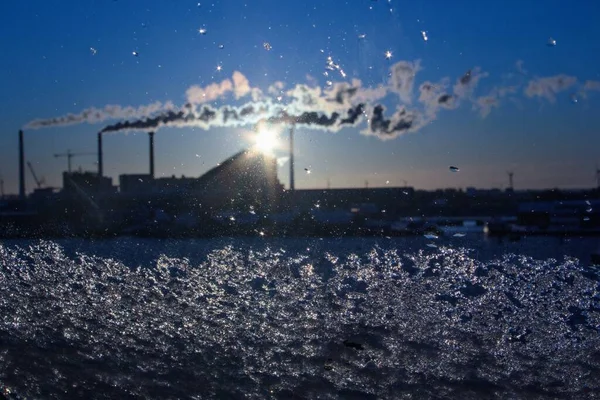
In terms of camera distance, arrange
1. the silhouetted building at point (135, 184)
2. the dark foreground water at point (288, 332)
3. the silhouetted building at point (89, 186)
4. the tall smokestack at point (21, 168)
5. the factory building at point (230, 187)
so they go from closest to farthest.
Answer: the dark foreground water at point (288, 332), the factory building at point (230, 187), the silhouetted building at point (135, 184), the silhouetted building at point (89, 186), the tall smokestack at point (21, 168)

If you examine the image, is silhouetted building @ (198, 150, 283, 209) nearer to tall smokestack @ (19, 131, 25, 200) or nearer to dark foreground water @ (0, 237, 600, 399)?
dark foreground water @ (0, 237, 600, 399)

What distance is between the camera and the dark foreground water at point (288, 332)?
817 centimetres

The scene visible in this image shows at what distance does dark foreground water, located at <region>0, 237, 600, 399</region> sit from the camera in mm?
8172

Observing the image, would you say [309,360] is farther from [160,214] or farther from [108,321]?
[160,214]

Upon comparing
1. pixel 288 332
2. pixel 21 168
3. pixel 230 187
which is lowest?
pixel 288 332

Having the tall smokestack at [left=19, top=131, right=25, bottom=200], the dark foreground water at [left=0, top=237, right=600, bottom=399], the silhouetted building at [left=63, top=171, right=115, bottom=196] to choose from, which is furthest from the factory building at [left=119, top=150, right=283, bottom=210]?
the tall smokestack at [left=19, top=131, right=25, bottom=200]

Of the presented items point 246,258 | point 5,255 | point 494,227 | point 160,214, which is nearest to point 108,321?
point 246,258

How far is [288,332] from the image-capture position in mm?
10969

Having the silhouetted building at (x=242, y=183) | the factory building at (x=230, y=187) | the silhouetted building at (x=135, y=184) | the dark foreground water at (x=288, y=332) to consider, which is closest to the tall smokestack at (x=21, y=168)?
the silhouetted building at (x=135, y=184)

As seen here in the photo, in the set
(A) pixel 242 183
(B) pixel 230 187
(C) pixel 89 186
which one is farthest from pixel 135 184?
(A) pixel 242 183

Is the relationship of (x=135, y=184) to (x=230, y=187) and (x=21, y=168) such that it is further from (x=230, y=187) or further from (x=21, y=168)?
(x=21, y=168)

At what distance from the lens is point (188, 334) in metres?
10.6

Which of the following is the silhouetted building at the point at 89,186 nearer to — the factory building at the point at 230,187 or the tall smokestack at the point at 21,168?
the tall smokestack at the point at 21,168

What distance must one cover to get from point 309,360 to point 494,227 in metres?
32.0
